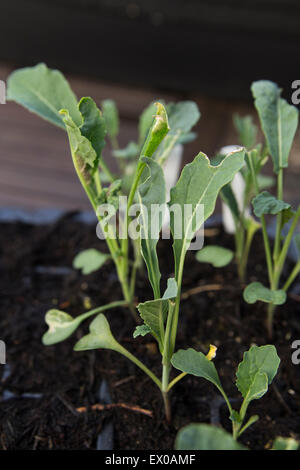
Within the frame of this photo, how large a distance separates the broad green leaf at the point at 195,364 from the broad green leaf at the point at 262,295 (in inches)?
4.2

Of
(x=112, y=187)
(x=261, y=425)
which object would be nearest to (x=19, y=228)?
(x=112, y=187)

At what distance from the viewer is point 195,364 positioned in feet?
1.53

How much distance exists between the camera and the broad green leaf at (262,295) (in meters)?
0.55

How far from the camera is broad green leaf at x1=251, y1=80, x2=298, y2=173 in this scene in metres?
0.60

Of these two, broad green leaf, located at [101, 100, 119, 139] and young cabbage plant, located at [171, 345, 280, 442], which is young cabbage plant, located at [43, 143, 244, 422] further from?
broad green leaf, located at [101, 100, 119, 139]

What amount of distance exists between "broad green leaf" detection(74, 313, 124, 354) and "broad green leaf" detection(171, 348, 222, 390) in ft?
0.30

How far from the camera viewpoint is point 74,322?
1.95 feet

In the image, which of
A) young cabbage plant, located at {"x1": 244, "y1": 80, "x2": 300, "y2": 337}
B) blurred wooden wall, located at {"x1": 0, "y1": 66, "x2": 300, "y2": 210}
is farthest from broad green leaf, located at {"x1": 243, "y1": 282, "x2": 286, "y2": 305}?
blurred wooden wall, located at {"x1": 0, "y1": 66, "x2": 300, "y2": 210}

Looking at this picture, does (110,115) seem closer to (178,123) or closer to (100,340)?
(178,123)

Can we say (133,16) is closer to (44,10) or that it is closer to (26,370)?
(44,10)

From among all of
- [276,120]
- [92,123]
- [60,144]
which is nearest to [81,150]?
[92,123]

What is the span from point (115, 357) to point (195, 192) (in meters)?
0.30

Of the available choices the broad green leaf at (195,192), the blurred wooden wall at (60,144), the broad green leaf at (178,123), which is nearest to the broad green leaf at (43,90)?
the broad green leaf at (178,123)

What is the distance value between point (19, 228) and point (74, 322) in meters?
0.42
